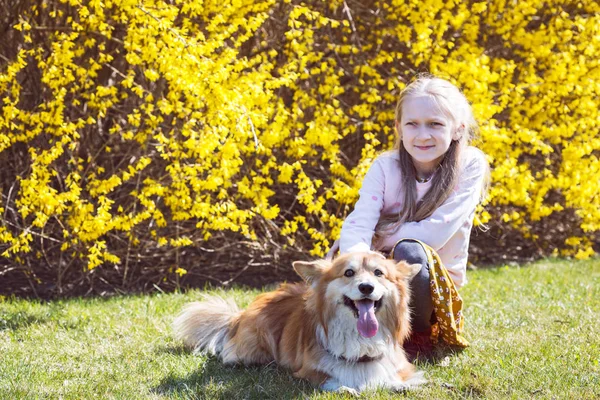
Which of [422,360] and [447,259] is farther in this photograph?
[447,259]

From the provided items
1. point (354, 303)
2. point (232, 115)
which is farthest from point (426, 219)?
point (232, 115)

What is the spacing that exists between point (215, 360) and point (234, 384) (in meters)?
0.41

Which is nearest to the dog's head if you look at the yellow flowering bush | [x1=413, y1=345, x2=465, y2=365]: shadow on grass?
[x1=413, y1=345, x2=465, y2=365]: shadow on grass

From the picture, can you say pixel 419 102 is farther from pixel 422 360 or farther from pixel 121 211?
pixel 121 211

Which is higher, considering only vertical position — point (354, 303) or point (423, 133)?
point (423, 133)

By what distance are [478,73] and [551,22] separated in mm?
1005

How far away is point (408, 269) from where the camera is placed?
122 inches

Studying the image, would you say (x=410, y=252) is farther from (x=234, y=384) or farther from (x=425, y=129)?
(x=234, y=384)

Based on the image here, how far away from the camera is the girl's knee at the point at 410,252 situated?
3.28 meters

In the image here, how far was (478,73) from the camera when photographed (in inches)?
197

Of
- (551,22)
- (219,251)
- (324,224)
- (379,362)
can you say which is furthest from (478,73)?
(379,362)

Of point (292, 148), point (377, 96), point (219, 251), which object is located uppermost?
point (377, 96)

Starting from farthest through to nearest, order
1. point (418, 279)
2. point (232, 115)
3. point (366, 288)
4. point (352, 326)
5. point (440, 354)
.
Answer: point (232, 115) → point (440, 354) → point (418, 279) → point (352, 326) → point (366, 288)

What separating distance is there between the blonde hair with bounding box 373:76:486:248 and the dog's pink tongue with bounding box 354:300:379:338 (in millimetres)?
688
